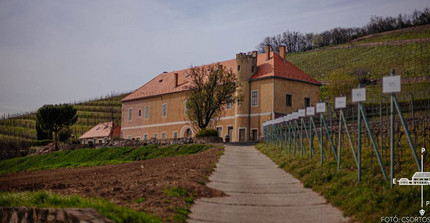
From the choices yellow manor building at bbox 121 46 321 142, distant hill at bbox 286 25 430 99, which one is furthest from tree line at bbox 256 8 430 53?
yellow manor building at bbox 121 46 321 142

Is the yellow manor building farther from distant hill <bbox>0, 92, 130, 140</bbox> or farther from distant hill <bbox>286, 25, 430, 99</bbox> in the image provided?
distant hill <bbox>0, 92, 130, 140</bbox>

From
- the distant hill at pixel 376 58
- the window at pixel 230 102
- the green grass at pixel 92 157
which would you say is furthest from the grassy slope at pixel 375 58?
the green grass at pixel 92 157

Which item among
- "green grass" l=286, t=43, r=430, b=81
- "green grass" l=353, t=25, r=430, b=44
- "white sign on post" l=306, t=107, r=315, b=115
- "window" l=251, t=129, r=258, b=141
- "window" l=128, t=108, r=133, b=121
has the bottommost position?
"window" l=251, t=129, r=258, b=141

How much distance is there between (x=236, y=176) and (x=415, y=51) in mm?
64491

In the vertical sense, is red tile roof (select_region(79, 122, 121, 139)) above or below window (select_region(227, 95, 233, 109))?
below

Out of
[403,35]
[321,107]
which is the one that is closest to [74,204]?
[321,107]

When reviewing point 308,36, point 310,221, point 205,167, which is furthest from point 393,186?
point 308,36

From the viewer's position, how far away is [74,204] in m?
7.73

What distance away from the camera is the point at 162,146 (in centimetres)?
3934

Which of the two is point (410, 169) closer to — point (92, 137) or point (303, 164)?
point (303, 164)

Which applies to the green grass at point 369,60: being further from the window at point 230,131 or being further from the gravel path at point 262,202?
the gravel path at point 262,202

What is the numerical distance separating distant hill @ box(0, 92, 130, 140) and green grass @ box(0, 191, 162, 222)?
182ft

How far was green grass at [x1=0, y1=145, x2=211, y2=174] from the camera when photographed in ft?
116

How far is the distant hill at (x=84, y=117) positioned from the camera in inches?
2606
